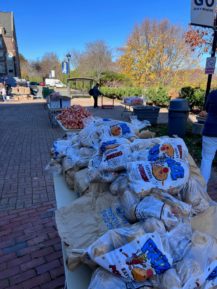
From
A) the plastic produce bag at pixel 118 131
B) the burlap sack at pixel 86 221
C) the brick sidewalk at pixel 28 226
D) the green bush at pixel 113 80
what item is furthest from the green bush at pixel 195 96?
the green bush at pixel 113 80

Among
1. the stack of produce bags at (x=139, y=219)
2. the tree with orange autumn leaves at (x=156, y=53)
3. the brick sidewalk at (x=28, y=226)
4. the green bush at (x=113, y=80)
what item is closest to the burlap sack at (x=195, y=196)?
the stack of produce bags at (x=139, y=219)

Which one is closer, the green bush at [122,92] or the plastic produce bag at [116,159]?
the plastic produce bag at [116,159]

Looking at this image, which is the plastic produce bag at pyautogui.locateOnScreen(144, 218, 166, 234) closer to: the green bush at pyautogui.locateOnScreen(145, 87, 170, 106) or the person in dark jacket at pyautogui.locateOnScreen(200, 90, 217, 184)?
the person in dark jacket at pyautogui.locateOnScreen(200, 90, 217, 184)

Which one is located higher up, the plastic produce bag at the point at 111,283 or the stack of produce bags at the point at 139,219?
the stack of produce bags at the point at 139,219

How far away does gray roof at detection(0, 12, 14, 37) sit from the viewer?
165 ft

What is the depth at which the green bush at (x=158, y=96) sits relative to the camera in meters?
15.0

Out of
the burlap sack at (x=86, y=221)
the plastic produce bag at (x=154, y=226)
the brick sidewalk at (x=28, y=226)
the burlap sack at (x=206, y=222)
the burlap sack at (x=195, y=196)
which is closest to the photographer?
the plastic produce bag at (x=154, y=226)

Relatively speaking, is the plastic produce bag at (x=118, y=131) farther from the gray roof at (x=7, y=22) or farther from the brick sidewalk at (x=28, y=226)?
the gray roof at (x=7, y=22)

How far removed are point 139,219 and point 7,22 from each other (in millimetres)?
59827

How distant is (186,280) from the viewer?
3.61 ft

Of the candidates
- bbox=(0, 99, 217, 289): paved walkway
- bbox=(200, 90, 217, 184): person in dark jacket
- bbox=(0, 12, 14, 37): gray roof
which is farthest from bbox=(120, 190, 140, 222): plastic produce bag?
bbox=(0, 12, 14, 37): gray roof

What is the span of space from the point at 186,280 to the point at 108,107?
47.1 feet

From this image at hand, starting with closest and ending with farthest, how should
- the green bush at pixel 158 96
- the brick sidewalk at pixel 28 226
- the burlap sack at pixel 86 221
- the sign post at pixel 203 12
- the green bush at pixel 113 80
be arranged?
the burlap sack at pixel 86 221
the brick sidewalk at pixel 28 226
the sign post at pixel 203 12
the green bush at pixel 158 96
the green bush at pixel 113 80

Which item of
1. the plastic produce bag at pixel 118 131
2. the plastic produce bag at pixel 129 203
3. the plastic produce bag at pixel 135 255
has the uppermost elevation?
the plastic produce bag at pixel 118 131
